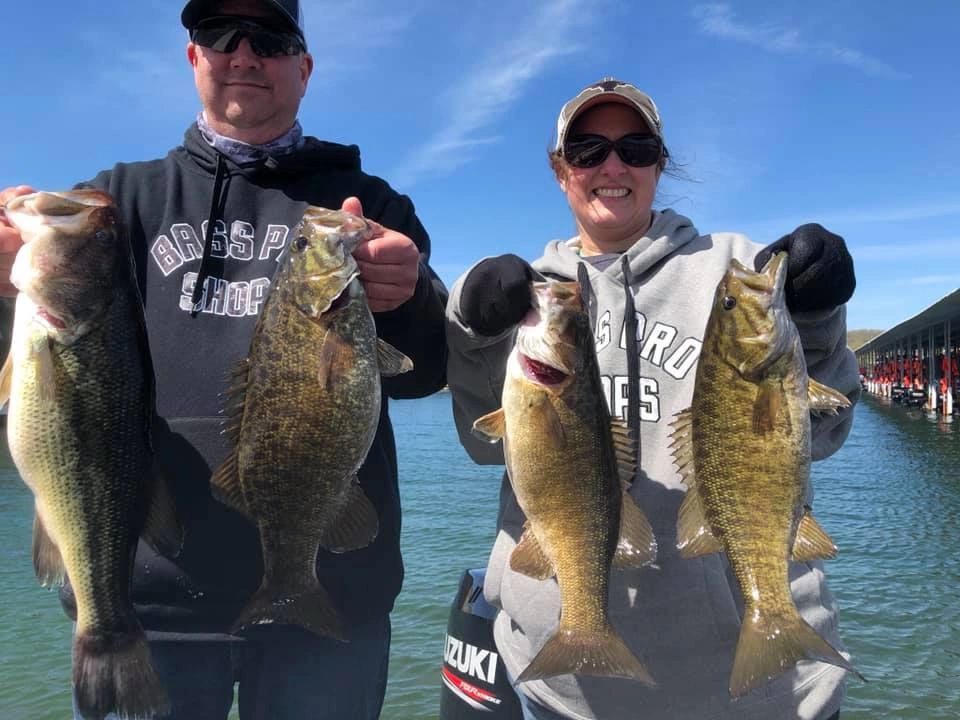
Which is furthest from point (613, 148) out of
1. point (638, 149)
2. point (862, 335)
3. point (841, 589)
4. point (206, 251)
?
point (862, 335)

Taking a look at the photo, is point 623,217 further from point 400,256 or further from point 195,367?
point 195,367

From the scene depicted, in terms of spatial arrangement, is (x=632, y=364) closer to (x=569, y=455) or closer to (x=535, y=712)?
(x=569, y=455)

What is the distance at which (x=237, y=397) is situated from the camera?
2820mm

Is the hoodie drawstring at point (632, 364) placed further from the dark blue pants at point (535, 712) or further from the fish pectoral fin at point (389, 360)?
the dark blue pants at point (535, 712)

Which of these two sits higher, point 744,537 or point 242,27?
point 242,27

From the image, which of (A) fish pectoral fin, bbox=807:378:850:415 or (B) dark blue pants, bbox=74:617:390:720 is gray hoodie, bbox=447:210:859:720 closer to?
(A) fish pectoral fin, bbox=807:378:850:415

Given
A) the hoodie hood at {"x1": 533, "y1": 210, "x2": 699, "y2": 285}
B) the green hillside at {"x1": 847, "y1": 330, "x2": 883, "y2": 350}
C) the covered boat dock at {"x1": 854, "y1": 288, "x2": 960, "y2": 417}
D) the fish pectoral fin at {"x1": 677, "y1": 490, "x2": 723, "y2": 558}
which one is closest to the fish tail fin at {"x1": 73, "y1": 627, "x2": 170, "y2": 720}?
the fish pectoral fin at {"x1": 677, "y1": 490, "x2": 723, "y2": 558}

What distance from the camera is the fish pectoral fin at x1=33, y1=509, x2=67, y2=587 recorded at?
282cm

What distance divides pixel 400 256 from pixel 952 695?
31.2 feet

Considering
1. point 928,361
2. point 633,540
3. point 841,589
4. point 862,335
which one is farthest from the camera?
point 862,335

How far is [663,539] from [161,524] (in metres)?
2.10

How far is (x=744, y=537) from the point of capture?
2.94 m

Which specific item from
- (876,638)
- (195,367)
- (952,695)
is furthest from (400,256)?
(876,638)

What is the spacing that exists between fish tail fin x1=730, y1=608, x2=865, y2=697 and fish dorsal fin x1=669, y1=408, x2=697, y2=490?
598 mm
